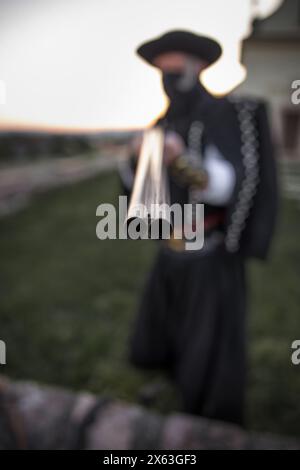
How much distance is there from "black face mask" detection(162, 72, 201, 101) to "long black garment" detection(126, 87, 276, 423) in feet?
0.41

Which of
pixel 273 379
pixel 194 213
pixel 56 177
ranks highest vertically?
pixel 56 177

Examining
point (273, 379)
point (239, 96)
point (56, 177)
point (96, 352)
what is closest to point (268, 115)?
point (239, 96)

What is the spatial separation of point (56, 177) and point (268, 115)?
3.84 m

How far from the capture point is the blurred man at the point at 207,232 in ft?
3.40

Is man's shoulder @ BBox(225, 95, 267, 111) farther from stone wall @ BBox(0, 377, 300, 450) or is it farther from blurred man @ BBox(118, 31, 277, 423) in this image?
stone wall @ BBox(0, 377, 300, 450)

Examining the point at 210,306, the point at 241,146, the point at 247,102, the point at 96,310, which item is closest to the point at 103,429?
the point at 210,306

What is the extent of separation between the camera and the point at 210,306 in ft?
4.69

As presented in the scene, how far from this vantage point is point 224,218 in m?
1.33

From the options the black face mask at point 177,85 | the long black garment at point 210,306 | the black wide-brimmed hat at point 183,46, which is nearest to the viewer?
the black wide-brimmed hat at point 183,46

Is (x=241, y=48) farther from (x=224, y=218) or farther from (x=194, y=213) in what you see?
(x=224, y=218)

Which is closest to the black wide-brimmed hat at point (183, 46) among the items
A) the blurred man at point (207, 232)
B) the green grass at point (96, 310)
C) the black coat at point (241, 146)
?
the blurred man at point (207, 232)

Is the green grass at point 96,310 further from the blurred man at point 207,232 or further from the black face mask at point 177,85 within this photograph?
the black face mask at point 177,85

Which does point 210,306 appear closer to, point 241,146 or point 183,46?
point 241,146

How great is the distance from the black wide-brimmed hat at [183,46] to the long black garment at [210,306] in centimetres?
25
